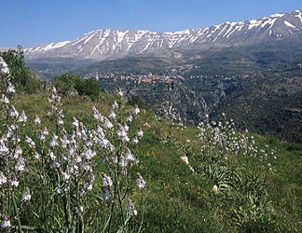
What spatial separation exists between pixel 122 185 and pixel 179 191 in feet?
6.23

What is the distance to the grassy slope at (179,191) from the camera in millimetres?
5867

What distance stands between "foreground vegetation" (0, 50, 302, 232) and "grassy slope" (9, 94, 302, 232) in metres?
0.03

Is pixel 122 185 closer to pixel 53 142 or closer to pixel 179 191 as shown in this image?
pixel 179 191

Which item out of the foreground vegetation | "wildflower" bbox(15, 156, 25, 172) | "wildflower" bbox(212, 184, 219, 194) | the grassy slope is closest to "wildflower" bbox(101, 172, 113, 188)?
the foreground vegetation

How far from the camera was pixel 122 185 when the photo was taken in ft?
23.3

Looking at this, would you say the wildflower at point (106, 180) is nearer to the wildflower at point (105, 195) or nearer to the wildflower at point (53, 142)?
the wildflower at point (105, 195)

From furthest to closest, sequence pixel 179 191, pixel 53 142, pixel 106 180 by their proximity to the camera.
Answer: pixel 179 191 < pixel 53 142 < pixel 106 180

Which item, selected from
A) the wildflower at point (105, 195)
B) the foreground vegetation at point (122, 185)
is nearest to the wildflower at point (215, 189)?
the foreground vegetation at point (122, 185)

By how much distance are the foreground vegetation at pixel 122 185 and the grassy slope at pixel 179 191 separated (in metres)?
0.03

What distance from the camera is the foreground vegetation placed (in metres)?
3.25

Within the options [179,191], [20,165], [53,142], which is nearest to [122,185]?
[179,191]

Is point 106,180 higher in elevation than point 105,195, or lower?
higher

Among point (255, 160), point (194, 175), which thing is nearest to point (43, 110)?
point (194, 175)

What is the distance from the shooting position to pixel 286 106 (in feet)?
447
